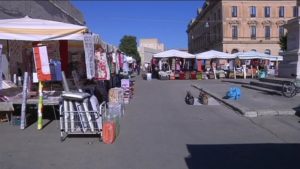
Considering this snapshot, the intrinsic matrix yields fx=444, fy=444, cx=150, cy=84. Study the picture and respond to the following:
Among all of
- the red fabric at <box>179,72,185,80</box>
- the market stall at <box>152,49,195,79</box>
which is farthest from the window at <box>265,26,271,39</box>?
the red fabric at <box>179,72,185,80</box>

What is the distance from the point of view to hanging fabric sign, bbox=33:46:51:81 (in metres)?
10.3

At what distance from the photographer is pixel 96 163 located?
691 cm

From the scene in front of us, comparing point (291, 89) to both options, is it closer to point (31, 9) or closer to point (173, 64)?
point (31, 9)

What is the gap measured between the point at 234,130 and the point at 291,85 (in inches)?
304

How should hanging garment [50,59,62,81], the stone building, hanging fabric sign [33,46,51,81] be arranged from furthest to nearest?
the stone building
hanging garment [50,59,62,81]
hanging fabric sign [33,46,51,81]

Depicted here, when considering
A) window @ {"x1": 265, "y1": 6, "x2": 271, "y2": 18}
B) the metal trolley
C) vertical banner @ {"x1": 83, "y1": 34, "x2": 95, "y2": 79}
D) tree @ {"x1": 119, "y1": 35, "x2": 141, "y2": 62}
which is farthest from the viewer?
tree @ {"x1": 119, "y1": 35, "x2": 141, "y2": 62}

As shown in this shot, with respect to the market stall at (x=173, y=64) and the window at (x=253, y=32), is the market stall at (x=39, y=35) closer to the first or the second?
the market stall at (x=173, y=64)

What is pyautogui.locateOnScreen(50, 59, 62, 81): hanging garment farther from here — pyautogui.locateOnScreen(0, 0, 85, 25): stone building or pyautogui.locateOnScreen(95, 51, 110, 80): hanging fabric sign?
pyautogui.locateOnScreen(0, 0, 85, 25): stone building

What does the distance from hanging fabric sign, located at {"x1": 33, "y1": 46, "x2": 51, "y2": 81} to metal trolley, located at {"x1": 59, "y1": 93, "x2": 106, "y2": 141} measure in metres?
1.59

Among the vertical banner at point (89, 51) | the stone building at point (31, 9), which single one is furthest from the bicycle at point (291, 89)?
the stone building at point (31, 9)

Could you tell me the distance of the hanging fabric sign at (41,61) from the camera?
10297mm

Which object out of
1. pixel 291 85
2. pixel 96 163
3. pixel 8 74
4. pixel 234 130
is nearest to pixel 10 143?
pixel 96 163

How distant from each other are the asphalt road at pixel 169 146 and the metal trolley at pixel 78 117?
0.24m

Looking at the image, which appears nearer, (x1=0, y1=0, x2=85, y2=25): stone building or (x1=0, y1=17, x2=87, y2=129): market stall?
(x1=0, y1=17, x2=87, y2=129): market stall
